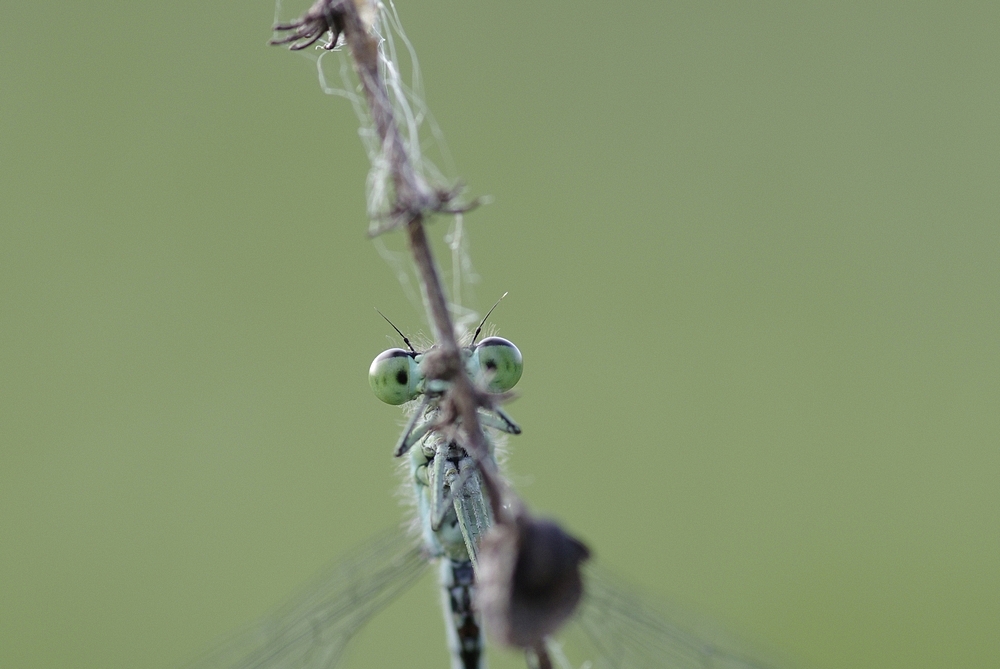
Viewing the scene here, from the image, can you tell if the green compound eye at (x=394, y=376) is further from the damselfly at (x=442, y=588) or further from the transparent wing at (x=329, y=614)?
the transparent wing at (x=329, y=614)

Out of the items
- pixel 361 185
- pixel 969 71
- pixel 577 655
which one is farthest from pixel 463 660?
pixel 969 71

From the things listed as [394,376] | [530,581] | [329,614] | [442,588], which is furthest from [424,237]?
[329,614]

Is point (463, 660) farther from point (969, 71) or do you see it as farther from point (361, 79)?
point (969, 71)

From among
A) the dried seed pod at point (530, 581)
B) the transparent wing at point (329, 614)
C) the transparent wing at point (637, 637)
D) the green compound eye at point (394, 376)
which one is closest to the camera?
the dried seed pod at point (530, 581)

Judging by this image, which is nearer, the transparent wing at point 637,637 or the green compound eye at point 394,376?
the green compound eye at point 394,376

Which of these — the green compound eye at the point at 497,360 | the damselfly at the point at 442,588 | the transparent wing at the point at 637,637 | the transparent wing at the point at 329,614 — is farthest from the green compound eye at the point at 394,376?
the transparent wing at the point at 329,614

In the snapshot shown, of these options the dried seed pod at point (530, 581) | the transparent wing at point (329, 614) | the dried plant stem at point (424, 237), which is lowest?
the transparent wing at point (329, 614)

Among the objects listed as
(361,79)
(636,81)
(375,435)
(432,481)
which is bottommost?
(375,435)

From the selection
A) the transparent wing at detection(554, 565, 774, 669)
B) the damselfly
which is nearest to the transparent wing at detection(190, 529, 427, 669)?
the damselfly
